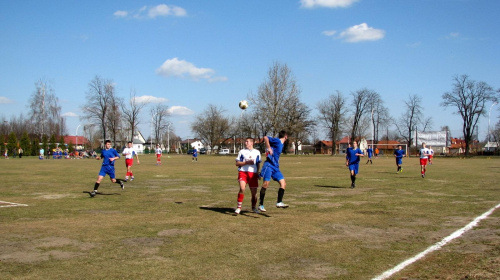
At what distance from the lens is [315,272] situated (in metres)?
5.38

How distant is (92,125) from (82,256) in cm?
8296

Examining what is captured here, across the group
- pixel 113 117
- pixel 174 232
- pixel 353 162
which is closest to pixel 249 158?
pixel 174 232

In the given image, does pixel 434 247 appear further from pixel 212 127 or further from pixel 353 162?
pixel 212 127

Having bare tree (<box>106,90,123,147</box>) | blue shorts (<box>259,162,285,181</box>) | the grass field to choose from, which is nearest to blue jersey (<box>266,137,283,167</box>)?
blue shorts (<box>259,162,285,181</box>)

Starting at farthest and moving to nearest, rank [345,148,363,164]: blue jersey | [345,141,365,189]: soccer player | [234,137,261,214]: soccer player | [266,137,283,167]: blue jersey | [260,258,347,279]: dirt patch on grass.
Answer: [345,148,363,164]: blue jersey
[345,141,365,189]: soccer player
[266,137,283,167]: blue jersey
[234,137,261,214]: soccer player
[260,258,347,279]: dirt patch on grass

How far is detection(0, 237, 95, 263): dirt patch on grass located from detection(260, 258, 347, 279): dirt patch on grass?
297cm

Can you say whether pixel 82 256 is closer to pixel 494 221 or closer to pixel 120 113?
pixel 494 221

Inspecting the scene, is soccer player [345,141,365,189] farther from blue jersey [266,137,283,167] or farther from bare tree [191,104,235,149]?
bare tree [191,104,235,149]

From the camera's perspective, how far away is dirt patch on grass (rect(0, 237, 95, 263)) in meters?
6.00

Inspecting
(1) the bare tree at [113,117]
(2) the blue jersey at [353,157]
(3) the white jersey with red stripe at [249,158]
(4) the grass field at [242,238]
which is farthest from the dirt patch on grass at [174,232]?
(1) the bare tree at [113,117]

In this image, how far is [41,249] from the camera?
6.55m

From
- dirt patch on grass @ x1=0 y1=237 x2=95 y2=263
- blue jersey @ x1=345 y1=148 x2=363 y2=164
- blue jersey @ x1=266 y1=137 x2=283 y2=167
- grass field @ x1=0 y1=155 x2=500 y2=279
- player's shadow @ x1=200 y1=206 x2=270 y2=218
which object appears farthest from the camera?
blue jersey @ x1=345 y1=148 x2=363 y2=164

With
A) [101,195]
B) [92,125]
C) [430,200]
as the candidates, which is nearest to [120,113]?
[92,125]

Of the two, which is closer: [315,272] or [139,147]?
[315,272]
